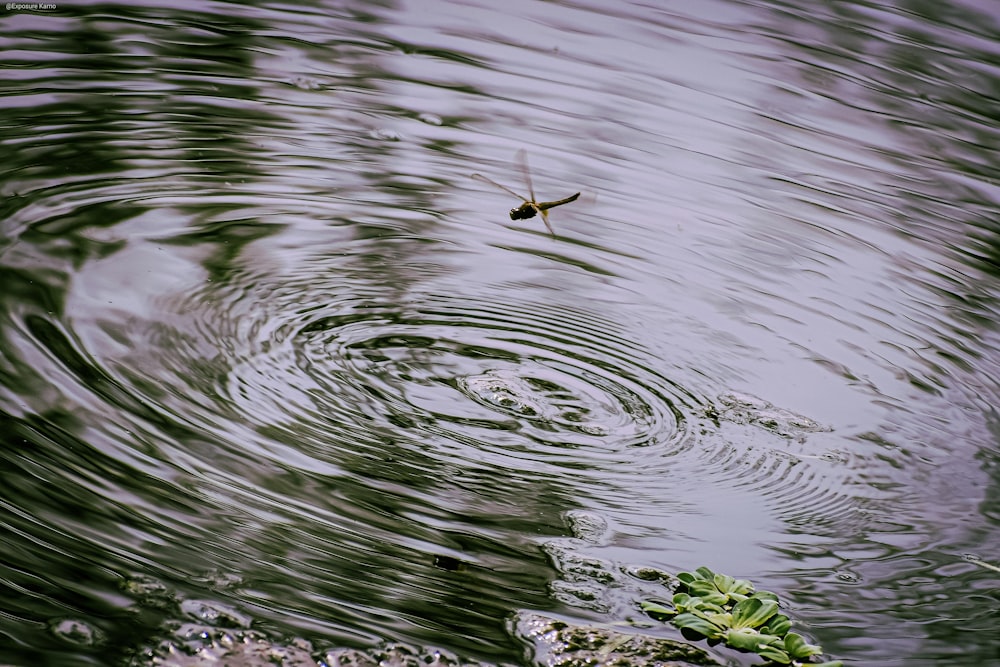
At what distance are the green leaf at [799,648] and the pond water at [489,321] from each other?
6cm

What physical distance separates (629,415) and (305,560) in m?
0.74

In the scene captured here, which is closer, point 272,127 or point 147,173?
point 147,173

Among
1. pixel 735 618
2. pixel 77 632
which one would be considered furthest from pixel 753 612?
pixel 77 632

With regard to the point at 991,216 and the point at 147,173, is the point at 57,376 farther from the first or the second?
the point at 991,216

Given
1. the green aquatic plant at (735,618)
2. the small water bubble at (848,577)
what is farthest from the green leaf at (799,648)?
the small water bubble at (848,577)

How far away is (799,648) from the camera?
1.24m

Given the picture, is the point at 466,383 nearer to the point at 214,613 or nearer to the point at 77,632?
the point at 214,613

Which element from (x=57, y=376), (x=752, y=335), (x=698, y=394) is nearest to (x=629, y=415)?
(x=698, y=394)

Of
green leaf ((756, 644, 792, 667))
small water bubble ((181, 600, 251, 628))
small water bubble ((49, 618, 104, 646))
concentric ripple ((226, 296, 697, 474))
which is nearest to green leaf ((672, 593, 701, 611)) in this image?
green leaf ((756, 644, 792, 667))

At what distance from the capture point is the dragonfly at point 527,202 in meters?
2.21

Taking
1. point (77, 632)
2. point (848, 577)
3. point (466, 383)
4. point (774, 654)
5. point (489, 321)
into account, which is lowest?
point (77, 632)

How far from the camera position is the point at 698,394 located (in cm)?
189

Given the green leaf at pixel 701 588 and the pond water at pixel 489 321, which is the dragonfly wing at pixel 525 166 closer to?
the pond water at pixel 489 321

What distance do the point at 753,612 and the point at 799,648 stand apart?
79 mm
